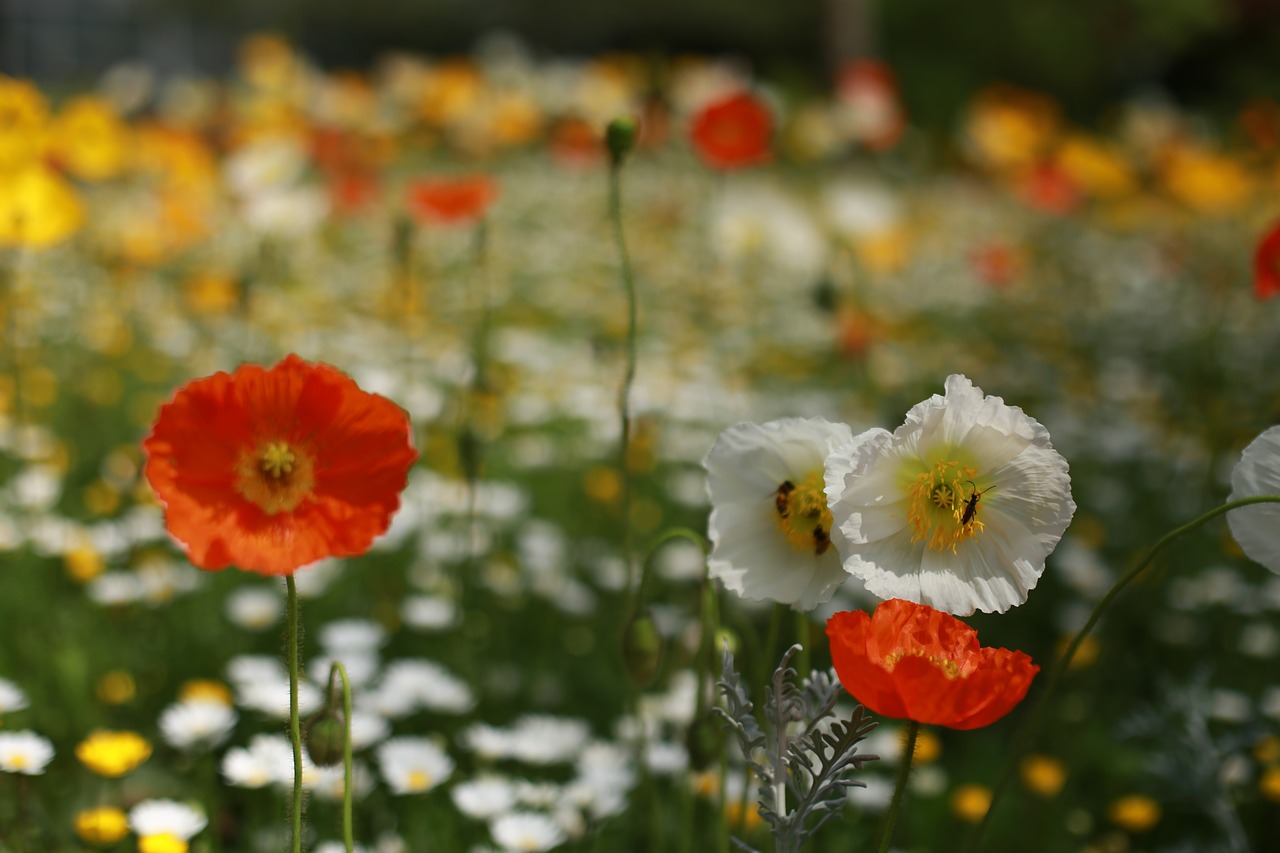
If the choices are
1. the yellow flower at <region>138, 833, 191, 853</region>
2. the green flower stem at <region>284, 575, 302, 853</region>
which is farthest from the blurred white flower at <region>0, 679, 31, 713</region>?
the green flower stem at <region>284, 575, 302, 853</region>

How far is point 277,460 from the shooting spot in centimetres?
80

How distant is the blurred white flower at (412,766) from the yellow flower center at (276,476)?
621mm

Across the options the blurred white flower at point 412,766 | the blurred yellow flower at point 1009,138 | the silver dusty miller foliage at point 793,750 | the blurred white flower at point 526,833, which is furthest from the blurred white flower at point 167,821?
the blurred yellow flower at point 1009,138

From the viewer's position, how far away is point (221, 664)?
1764 mm

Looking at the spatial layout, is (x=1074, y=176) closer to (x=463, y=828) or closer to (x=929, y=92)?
(x=463, y=828)

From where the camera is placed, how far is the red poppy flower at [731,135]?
2.19 m

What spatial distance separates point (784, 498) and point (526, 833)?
2.00 ft

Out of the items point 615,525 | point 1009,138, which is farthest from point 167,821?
point 1009,138

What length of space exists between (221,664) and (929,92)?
11.0m

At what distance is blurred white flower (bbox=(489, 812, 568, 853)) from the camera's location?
1221 millimetres

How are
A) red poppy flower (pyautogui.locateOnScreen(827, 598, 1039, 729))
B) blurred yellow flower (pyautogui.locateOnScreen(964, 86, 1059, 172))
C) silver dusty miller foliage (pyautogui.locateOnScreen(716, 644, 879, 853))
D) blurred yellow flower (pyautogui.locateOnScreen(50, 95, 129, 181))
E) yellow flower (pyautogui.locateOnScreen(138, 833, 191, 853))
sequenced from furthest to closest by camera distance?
blurred yellow flower (pyautogui.locateOnScreen(964, 86, 1059, 172))
blurred yellow flower (pyautogui.locateOnScreen(50, 95, 129, 181))
yellow flower (pyautogui.locateOnScreen(138, 833, 191, 853))
silver dusty miller foliage (pyautogui.locateOnScreen(716, 644, 879, 853))
red poppy flower (pyautogui.locateOnScreen(827, 598, 1039, 729))

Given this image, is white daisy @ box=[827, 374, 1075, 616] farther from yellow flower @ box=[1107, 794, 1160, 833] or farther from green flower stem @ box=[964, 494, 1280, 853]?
yellow flower @ box=[1107, 794, 1160, 833]

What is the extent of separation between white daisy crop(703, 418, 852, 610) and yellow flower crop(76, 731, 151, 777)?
82 centimetres

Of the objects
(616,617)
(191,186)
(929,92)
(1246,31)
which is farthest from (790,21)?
(616,617)
